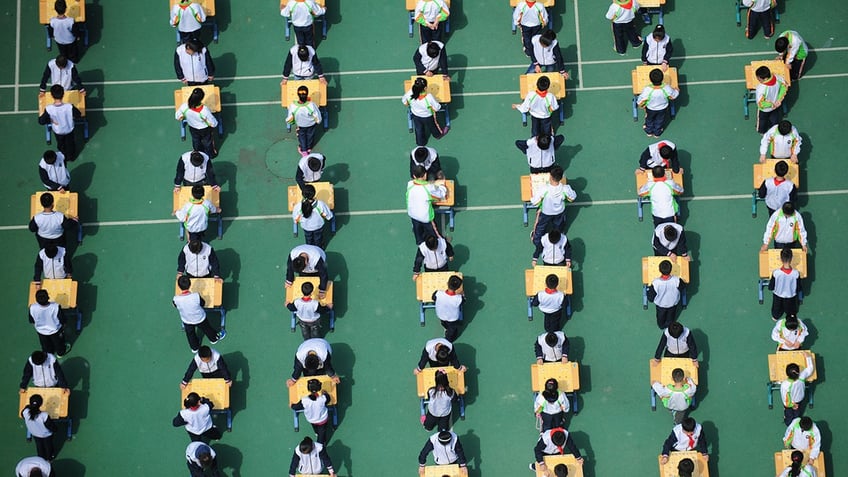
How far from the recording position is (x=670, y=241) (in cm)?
2022

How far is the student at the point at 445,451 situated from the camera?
63.3 feet

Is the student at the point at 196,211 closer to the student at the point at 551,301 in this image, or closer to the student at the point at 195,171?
the student at the point at 195,171

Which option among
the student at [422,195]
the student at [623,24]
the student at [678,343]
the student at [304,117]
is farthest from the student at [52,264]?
the student at [623,24]

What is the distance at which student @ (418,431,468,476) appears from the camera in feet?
63.3

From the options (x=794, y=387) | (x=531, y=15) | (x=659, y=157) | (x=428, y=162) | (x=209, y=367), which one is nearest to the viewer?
(x=794, y=387)

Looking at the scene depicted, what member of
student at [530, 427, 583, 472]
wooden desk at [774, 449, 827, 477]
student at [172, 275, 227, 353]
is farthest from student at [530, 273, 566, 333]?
student at [172, 275, 227, 353]

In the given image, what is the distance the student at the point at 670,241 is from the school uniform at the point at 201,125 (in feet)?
24.6

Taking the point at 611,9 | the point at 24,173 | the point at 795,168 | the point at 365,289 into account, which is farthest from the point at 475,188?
the point at 24,173

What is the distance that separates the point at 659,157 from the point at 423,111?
155 inches

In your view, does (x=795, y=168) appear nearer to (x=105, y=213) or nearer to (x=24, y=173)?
(x=105, y=213)

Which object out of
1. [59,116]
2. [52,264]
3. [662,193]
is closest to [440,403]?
[662,193]

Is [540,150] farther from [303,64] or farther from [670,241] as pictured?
[303,64]

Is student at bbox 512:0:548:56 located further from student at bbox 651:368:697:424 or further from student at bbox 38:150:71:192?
student at bbox 38:150:71:192

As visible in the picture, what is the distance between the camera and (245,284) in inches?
824
